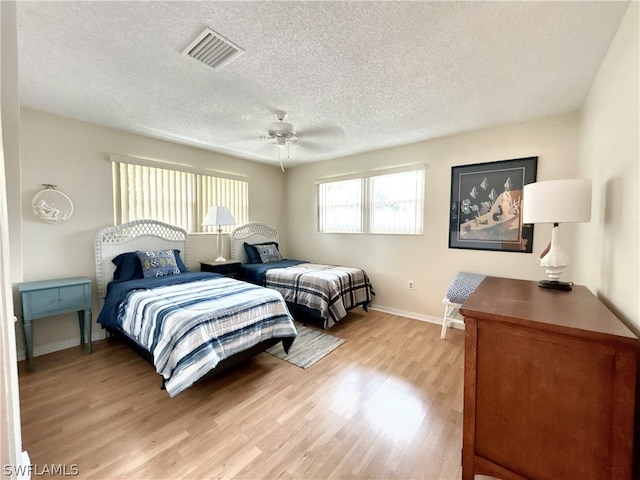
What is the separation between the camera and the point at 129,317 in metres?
2.29

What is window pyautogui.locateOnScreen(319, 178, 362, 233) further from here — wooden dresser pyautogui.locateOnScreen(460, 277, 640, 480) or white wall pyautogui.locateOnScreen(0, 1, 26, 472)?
white wall pyautogui.locateOnScreen(0, 1, 26, 472)

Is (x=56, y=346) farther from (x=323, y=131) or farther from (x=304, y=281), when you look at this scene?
(x=323, y=131)

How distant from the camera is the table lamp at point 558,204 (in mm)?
1438

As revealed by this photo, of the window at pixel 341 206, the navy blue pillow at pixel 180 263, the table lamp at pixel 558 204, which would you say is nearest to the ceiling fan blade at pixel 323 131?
the window at pixel 341 206

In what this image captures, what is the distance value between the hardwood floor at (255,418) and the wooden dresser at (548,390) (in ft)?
1.33

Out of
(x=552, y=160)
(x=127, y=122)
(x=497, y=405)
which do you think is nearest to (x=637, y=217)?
(x=497, y=405)

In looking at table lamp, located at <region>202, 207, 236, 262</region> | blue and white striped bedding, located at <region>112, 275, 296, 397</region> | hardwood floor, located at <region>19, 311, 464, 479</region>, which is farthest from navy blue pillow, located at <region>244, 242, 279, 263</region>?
hardwood floor, located at <region>19, 311, 464, 479</region>

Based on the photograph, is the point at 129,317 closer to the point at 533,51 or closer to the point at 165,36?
the point at 165,36

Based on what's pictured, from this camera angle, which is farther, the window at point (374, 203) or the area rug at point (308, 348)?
the window at point (374, 203)

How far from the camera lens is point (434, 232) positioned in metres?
3.44

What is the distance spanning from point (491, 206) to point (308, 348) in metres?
2.60

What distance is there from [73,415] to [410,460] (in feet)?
7.21

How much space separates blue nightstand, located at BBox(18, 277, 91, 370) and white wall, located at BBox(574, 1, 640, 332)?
3.96 meters

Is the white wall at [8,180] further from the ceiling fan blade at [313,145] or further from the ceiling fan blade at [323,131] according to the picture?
the ceiling fan blade at [313,145]
